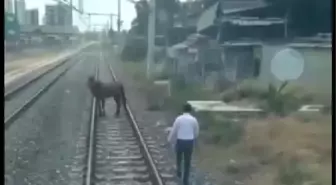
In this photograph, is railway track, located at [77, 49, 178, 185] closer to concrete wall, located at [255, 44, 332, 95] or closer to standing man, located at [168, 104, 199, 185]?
standing man, located at [168, 104, 199, 185]

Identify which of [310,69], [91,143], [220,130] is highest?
[310,69]

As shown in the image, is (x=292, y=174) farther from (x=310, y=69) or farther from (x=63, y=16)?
(x=63, y=16)

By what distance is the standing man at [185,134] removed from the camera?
560 cm

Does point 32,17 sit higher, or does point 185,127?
point 32,17

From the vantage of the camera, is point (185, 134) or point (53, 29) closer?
point (185, 134)

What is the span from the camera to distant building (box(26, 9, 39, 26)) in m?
5.36

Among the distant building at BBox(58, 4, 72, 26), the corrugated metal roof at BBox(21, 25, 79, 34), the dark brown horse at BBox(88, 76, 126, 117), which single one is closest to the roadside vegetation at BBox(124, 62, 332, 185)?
the dark brown horse at BBox(88, 76, 126, 117)

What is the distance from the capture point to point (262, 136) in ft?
25.1

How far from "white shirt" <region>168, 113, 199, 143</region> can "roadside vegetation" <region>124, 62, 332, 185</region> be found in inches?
39.2

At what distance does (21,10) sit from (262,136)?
12.3 feet

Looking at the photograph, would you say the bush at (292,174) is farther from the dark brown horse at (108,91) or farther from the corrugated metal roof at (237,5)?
the dark brown horse at (108,91)

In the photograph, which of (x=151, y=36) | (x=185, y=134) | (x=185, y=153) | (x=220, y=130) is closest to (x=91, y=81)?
(x=151, y=36)

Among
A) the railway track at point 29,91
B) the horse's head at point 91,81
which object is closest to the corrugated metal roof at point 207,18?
the horse's head at point 91,81

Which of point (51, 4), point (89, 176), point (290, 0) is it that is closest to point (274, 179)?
point (89, 176)
